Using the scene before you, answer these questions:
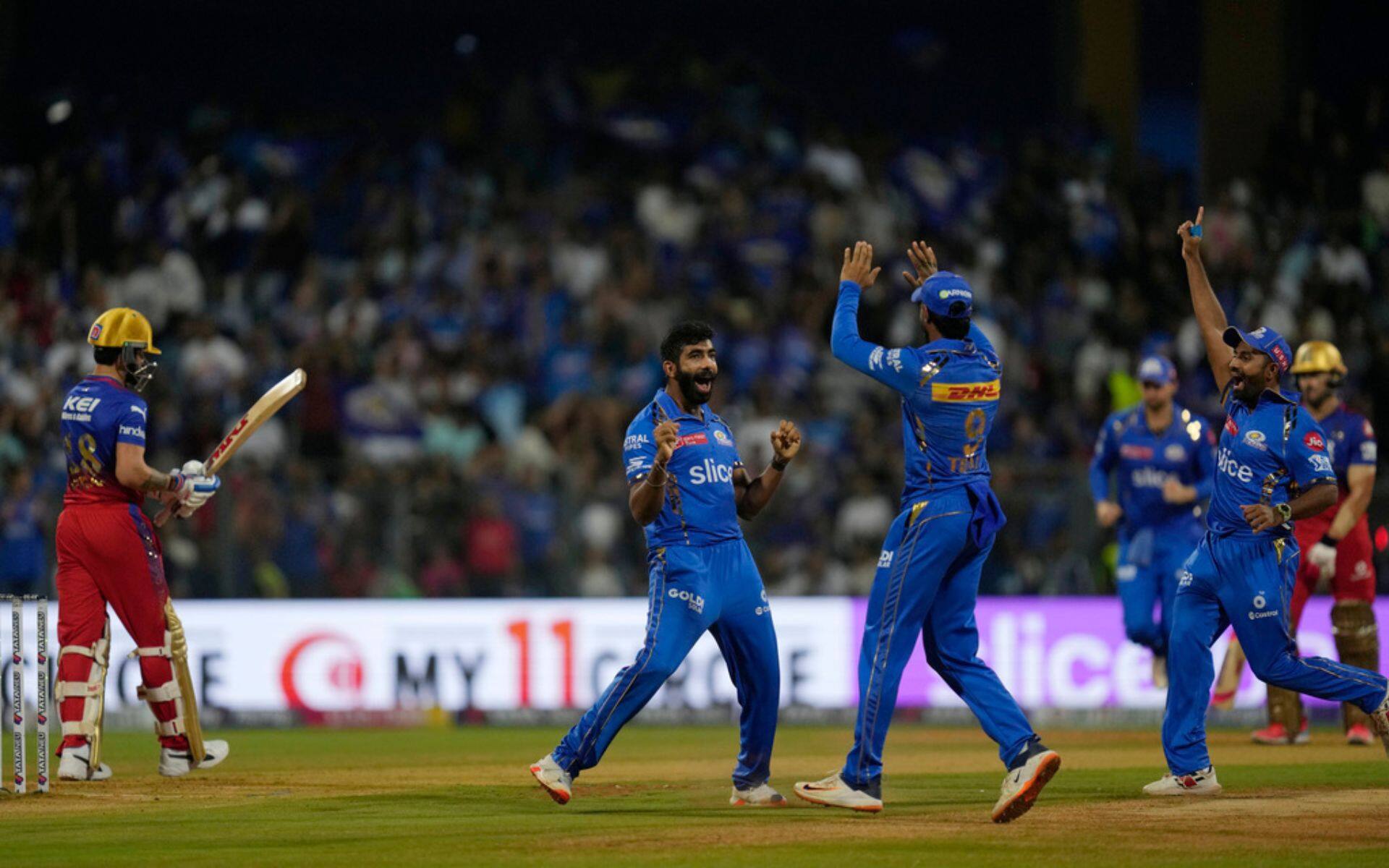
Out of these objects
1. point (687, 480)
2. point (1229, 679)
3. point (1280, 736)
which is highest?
point (687, 480)

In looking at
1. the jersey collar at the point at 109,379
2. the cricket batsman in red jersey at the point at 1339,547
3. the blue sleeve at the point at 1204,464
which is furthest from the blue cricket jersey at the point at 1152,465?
the jersey collar at the point at 109,379

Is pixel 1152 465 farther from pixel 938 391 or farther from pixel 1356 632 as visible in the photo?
pixel 938 391

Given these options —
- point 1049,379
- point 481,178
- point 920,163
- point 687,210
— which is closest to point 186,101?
point 481,178

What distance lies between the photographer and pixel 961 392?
10008 millimetres

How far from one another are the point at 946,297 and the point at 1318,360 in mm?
5673

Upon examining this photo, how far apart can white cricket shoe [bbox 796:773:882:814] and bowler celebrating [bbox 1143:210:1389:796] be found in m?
2.01

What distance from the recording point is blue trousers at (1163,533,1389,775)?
1098 centimetres

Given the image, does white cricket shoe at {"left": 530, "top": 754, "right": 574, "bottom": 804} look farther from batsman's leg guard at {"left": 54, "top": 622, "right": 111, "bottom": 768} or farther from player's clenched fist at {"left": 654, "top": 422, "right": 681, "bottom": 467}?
batsman's leg guard at {"left": 54, "top": 622, "right": 111, "bottom": 768}

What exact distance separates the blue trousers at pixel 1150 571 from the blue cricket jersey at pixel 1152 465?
0.34 feet

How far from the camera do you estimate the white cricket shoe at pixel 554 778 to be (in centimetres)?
1026

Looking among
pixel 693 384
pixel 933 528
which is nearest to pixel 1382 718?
pixel 933 528

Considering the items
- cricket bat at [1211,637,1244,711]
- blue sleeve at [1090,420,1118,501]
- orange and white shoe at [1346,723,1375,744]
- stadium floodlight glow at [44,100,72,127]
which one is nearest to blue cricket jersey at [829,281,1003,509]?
blue sleeve at [1090,420,1118,501]

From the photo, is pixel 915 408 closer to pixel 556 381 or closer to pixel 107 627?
pixel 107 627

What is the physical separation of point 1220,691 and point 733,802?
663 centimetres
